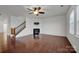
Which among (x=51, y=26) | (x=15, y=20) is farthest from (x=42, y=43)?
(x=15, y=20)

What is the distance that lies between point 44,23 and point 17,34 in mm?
846

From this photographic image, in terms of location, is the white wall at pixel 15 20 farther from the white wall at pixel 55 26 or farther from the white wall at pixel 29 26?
the white wall at pixel 55 26

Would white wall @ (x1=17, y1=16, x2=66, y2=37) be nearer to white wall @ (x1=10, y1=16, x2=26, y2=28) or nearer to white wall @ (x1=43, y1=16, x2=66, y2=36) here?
white wall @ (x1=43, y1=16, x2=66, y2=36)

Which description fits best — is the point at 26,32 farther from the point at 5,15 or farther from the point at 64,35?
the point at 64,35

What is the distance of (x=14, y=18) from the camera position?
9.24 ft

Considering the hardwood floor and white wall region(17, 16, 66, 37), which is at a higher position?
white wall region(17, 16, 66, 37)

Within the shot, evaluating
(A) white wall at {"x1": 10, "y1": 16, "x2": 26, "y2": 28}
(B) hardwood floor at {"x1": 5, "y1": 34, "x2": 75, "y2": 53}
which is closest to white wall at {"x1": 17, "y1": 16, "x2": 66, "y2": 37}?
(B) hardwood floor at {"x1": 5, "y1": 34, "x2": 75, "y2": 53}

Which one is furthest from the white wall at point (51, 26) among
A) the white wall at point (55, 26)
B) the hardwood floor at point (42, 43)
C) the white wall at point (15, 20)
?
the white wall at point (15, 20)

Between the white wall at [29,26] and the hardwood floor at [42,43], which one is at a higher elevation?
the white wall at [29,26]

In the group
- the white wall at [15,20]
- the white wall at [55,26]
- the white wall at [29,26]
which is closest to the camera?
the white wall at [15,20]

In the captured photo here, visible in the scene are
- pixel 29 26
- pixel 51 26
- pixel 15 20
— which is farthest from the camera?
pixel 51 26

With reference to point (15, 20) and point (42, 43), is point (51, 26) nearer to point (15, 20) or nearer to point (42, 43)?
point (42, 43)

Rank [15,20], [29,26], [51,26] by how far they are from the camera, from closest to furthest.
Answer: [15,20] < [29,26] < [51,26]
